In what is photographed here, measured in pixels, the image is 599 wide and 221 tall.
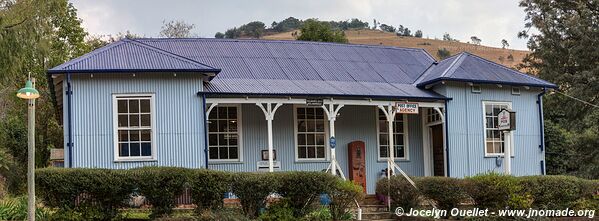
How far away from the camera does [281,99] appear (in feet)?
58.4

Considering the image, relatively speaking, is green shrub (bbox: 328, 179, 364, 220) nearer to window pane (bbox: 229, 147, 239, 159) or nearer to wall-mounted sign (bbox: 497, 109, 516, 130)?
window pane (bbox: 229, 147, 239, 159)

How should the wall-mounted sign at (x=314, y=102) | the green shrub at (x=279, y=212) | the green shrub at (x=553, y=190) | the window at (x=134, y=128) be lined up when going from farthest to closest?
1. the wall-mounted sign at (x=314, y=102)
2. the window at (x=134, y=128)
3. the green shrub at (x=553, y=190)
4. the green shrub at (x=279, y=212)

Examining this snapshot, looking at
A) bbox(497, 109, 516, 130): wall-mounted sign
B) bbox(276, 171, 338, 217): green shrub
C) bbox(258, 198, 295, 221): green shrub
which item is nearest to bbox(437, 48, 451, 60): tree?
bbox(497, 109, 516, 130): wall-mounted sign

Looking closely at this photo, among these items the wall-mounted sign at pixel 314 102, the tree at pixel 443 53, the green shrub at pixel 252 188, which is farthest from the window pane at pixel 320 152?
the tree at pixel 443 53

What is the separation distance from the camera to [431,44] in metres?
78.2

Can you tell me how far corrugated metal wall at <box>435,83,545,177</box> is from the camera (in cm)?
1966

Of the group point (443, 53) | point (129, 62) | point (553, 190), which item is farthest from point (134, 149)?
point (443, 53)

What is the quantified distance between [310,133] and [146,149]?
190 inches

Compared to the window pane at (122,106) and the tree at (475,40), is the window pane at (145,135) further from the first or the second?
the tree at (475,40)

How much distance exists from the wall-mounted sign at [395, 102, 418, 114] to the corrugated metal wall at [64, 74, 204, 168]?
512 cm

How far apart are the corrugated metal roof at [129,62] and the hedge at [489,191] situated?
17.1 ft

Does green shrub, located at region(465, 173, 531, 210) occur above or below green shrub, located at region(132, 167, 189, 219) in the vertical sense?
below

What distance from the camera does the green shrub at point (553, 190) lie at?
16.3m

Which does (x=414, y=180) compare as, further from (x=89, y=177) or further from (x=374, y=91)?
(x=89, y=177)
